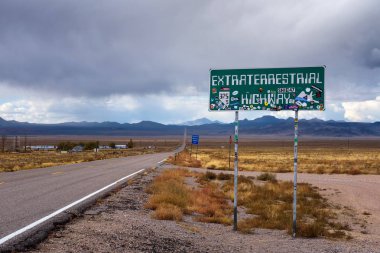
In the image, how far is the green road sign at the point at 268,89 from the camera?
31.8ft

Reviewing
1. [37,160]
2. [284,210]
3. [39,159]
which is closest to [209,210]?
[284,210]

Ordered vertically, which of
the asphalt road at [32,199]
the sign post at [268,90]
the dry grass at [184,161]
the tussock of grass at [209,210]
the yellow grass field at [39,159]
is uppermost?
the sign post at [268,90]

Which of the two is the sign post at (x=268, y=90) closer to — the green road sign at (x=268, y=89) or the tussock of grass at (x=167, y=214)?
the green road sign at (x=268, y=89)

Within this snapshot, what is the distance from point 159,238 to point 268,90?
418cm

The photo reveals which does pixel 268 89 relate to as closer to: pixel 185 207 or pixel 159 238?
pixel 159 238

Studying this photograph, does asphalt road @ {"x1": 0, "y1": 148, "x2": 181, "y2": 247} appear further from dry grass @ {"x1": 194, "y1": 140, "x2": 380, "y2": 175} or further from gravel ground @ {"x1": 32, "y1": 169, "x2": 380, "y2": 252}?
dry grass @ {"x1": 194, "y1": 140, "x2": 380, "y2": 175}

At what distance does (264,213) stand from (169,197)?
3.19 metres

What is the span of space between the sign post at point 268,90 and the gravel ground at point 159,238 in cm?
88

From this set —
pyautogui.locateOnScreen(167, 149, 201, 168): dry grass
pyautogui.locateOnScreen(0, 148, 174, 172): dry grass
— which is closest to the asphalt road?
pyautogui.locateOnScreen(0, 148, 174, 172): dry grass

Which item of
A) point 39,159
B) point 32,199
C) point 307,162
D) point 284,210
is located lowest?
point 39,159

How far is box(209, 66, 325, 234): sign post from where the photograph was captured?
969 cm

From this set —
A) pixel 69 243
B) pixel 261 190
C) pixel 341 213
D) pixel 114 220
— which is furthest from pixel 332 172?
pixel 69 243

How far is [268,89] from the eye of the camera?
10.0 meters

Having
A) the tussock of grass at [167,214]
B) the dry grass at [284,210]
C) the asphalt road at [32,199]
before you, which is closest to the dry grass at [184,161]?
the dry grass at [284,210]
